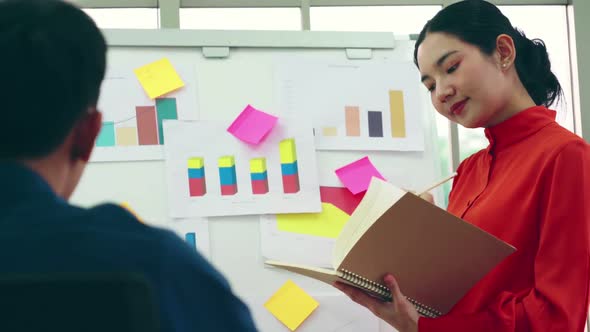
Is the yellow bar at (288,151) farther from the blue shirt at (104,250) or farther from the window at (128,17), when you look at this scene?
the blue shirt at (104,250)

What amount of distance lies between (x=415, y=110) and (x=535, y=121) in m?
0.55

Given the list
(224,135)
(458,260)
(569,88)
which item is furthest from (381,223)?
(569,88)

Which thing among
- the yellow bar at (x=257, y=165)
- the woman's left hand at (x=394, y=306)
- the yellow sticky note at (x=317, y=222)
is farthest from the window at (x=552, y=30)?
the woman's left hand at (x=394, y=306)

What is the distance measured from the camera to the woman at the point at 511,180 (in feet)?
3.80

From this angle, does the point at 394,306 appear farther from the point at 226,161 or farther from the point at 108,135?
the point at 108,135

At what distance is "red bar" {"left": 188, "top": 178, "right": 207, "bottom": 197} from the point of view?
1.71 metres

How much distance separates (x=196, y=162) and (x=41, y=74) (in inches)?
45.1

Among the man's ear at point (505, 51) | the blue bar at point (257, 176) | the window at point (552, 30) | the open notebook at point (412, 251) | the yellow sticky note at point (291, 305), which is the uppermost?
the window at point (552, 30)

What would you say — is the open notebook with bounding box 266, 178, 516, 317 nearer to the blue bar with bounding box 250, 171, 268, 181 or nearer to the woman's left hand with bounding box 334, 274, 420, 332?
the woman's left hand with bounding box 334, 274, 420, 332

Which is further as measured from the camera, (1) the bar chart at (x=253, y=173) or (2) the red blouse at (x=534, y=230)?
(1) the bar chart at (x=253, y=173)

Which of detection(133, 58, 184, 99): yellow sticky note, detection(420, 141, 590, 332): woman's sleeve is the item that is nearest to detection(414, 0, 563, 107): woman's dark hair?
detection(420, 141, 590, 332): woman's sleeve

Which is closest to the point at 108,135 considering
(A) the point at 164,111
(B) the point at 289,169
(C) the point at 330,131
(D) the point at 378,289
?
(A) the point at 164,111

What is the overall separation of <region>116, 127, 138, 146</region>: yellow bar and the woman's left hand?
731 millimetres

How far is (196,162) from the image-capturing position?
1715mm
